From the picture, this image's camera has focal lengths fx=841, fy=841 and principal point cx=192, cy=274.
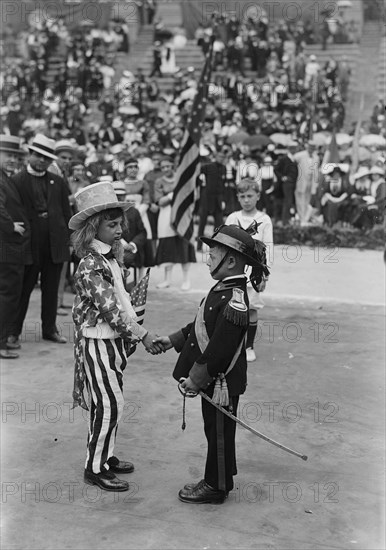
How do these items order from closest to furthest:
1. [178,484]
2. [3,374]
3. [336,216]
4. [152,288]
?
[178,484] → [3,374] → [152,288] → [336,216]

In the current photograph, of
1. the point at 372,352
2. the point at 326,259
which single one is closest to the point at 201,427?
the point at 372,352

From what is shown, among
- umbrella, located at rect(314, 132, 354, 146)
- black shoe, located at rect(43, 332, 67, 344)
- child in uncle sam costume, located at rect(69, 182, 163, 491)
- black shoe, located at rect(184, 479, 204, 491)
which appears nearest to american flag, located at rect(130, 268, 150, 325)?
child in uncle sam costume, located at rect(69, 182, 163, 491)

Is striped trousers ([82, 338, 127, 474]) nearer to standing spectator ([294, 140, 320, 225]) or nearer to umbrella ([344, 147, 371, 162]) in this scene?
standing spectator ([294, 140, 320, 225])

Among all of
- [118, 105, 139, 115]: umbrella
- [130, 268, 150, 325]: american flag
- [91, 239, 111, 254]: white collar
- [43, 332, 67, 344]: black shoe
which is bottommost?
[43, 332, 67, 344]: black shoe

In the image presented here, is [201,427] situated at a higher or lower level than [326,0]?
lower

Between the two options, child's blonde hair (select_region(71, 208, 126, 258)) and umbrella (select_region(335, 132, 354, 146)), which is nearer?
child's blonde hair (select_region(71, 208, 126, 258))

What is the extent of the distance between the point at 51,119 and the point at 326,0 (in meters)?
9.66

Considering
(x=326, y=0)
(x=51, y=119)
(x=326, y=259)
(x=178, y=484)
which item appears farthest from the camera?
(x=326, y=0)

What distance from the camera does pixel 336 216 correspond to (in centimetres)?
1417

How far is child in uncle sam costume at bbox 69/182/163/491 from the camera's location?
4.38m

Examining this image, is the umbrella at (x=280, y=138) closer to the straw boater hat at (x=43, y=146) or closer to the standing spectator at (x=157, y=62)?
the standing spectator at (x=157, y=62)

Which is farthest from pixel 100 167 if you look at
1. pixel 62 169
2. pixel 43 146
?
pixel 43 146

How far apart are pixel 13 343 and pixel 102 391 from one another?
122 inches

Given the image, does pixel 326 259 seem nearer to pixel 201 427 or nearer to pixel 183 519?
pixel 201 427
